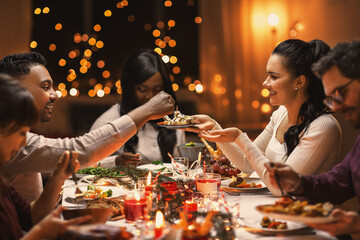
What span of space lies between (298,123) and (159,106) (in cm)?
98

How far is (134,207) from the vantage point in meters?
1.78

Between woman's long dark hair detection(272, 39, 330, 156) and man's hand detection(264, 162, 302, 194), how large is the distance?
647 mm

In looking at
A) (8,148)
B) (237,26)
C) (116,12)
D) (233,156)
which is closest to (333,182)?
(233,156)

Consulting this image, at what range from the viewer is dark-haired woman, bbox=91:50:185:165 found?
12.3ft

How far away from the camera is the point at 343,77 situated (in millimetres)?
1696

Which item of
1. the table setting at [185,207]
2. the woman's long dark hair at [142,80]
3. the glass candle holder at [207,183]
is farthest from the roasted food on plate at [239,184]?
the woman's long dark hair at [142,80]

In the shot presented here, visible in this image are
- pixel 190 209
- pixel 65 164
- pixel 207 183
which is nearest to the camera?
pixel 65 164

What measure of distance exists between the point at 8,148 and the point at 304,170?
1.61 m

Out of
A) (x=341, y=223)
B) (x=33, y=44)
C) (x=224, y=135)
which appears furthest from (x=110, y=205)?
(x=33, y=44)

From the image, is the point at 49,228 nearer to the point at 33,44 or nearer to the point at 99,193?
the point at 99,193

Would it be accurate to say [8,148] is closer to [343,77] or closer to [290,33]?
[343,77]

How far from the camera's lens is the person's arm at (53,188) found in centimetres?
174

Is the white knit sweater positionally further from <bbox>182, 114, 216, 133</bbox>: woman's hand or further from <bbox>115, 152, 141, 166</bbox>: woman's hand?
<bbox>115, 152, 141, 166</bbox>: woman's hand

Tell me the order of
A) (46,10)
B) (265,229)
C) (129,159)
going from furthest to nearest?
(46,10) → (129,159) → (265,229)
